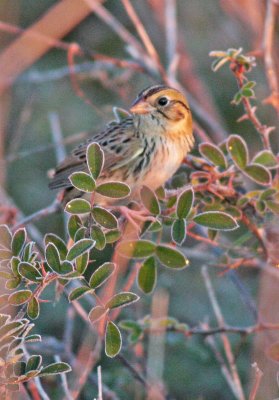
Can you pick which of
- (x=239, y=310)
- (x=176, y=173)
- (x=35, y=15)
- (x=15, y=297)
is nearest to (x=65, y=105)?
(x=35, y=15)

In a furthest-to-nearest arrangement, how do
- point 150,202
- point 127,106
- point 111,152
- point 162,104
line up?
point 127,106 < point 162,104 < point 111,152 < point 150,202

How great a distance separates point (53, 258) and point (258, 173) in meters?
0.64

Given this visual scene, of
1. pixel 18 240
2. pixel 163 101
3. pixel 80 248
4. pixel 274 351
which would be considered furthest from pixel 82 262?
pixel 163 101

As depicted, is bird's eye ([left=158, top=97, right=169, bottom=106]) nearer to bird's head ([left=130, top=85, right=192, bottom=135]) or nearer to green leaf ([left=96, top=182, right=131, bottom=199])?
bird's head ([left=130, top=85, right=192, bottom=135])

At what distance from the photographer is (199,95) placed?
10.6 feet

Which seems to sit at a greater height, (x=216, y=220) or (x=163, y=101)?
(x=163, y=101)

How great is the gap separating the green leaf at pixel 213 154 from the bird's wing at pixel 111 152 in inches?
11.9

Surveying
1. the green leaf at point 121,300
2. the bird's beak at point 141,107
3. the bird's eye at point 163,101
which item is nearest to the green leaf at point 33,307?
the green leaf at point 121,300

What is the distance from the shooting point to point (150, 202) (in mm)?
1662

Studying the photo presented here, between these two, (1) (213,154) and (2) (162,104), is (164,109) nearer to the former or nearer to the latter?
(2) (162,104)

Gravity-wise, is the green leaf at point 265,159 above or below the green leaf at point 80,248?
below

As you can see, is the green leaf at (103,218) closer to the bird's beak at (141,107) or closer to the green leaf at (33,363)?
the green leaf at (33,363)

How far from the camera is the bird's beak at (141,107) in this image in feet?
7.16

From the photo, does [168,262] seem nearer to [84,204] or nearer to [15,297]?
[84,204]
